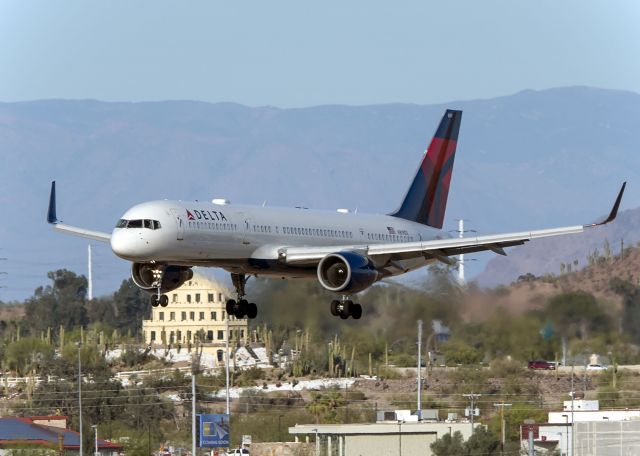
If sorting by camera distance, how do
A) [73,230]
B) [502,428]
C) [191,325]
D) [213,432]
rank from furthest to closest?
1. [191,325]
2. [502,428]
3. [213,432]
4. [73,230]

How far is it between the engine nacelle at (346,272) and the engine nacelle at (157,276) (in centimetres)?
561

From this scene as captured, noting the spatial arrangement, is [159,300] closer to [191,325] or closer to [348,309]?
[348,309]

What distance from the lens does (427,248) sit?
75.8 metres

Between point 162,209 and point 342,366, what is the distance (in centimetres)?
7097

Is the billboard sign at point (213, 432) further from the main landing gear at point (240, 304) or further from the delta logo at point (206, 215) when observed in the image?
the delta logo at point (206, 215)

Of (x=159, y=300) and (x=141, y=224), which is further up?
(x=141, y=224)

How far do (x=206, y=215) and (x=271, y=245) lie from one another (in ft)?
12.0

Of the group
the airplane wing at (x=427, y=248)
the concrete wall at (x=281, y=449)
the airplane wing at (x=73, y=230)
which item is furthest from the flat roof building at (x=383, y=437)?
the airplane wing at (x=427, y=248)

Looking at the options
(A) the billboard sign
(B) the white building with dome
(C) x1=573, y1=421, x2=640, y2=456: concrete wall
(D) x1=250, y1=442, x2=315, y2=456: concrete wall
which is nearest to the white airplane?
(C) x1=573, y1=421, x2=640, y2=456: concrete wall

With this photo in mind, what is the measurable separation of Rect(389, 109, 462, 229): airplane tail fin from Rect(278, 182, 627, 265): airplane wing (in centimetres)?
762

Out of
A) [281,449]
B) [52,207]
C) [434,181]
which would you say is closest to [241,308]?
[52,207]

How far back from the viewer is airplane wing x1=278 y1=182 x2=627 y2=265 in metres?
72.8

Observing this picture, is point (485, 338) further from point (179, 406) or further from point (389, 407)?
point (179, 406)

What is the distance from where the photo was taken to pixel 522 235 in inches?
2918
